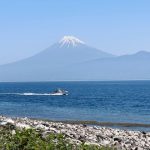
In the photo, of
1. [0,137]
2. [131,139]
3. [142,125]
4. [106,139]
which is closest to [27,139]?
[0,137]

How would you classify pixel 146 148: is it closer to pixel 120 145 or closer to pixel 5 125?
pixel 120 145

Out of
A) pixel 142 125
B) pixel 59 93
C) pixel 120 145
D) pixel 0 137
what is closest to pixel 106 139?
pixel 120 145

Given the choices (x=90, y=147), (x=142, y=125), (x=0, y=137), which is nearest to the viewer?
(x=90, y=147)

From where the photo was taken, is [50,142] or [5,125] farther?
[5,125]

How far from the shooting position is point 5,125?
22.6 meters

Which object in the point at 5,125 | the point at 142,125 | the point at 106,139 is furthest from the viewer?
the point at 142,125

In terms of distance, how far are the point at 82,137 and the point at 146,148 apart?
9.26 feet

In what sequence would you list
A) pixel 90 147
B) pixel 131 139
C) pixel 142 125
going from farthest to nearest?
pixel 142 125
pixel 131 139
pixel 90 147

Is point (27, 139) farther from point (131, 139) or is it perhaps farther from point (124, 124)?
point (124, 124)

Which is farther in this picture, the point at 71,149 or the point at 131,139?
the point at 131,139

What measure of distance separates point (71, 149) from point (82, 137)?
7844 millimetres

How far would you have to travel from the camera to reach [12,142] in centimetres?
1577

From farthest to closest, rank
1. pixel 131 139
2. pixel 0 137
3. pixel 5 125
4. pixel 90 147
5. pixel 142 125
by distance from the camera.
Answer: pixel 142 125 < pixel 131 139 < pixel 5 125 < pixel 0 137 < pixel 90 147

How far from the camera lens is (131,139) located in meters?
25.8
